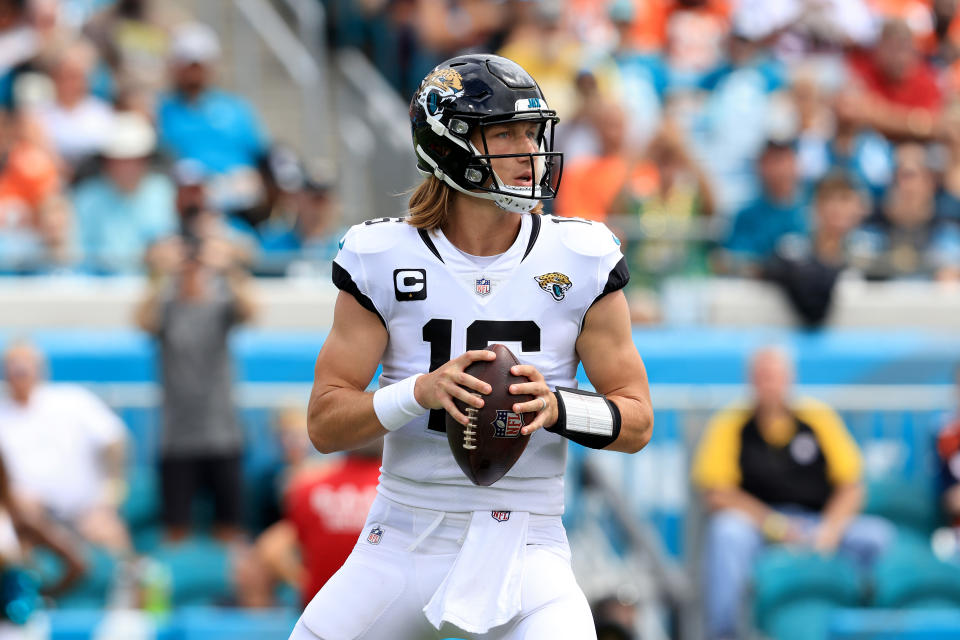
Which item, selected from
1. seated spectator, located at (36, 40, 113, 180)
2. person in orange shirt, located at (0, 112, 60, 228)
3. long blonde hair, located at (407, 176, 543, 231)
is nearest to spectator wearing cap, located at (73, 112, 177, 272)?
person in orange shirt, located at (0, 112, 60, 228)

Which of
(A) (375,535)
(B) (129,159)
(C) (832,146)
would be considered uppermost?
(C) (832,146)

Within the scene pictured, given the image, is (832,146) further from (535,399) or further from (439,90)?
(535,399)

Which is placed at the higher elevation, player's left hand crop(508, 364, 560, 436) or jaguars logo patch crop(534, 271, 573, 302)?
jaguars logo patch crop(534, 271, 573, 302)

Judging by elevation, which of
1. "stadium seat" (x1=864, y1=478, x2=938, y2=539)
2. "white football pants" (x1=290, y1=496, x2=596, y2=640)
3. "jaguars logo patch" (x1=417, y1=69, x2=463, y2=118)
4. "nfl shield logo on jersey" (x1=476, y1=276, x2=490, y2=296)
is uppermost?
"jaguars logo patch" (x1=417, y1=69, x2=463, y2=118)

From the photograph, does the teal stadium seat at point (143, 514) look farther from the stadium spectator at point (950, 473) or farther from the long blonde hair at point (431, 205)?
the long blonde hair at point (431, 205)

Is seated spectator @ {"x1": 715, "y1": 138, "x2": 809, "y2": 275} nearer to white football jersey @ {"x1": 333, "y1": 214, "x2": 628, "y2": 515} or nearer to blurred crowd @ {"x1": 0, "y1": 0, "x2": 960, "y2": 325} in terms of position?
blurred crowd @ {"x1": 0, "y1": 0, "x2": 960, "y2": 325}

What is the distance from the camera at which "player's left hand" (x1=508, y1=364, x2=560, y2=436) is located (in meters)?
3.70

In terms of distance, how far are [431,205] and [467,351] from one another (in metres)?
0.50

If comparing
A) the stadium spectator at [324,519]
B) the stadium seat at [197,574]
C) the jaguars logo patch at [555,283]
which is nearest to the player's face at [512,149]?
the jaguars logo patch at [555,283]

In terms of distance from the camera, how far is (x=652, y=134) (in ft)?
36.8

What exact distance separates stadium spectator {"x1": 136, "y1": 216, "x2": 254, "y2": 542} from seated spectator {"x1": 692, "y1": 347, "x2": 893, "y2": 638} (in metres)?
2.82

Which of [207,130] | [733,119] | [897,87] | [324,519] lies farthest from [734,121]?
[324,519]

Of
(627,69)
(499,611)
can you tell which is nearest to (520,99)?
(499,611)

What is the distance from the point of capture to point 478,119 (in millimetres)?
3980
